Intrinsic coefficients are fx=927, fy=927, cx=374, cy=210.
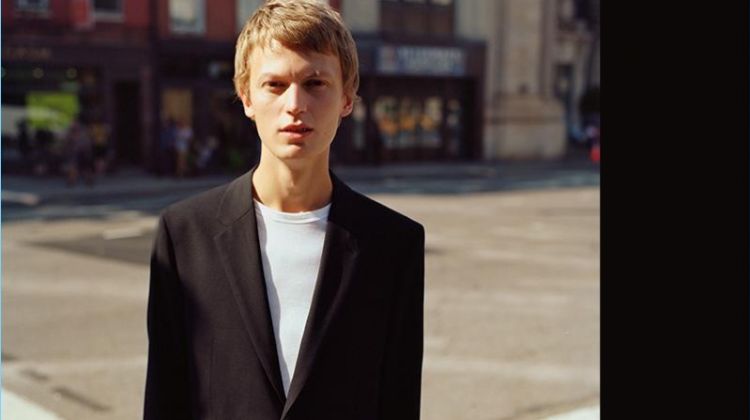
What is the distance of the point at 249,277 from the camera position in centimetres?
206

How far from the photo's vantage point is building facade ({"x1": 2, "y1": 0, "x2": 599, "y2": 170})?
25.0 metres

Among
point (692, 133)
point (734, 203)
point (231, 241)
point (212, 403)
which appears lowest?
point (212, 403)

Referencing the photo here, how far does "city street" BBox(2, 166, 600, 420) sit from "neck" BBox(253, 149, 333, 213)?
4.19 metres

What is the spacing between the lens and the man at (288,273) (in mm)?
1998

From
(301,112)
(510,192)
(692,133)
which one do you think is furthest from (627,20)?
(510,192)

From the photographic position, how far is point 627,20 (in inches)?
68.2

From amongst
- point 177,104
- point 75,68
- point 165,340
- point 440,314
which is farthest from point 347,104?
point 177,104

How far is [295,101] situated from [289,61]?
86 mm

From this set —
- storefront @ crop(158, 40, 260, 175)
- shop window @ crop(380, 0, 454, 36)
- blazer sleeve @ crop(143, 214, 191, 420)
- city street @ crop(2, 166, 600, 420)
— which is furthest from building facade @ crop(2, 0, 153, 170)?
blazer sleeve @ crop(143, 214, 191, 420)

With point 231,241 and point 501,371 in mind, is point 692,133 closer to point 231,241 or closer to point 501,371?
point 231,241

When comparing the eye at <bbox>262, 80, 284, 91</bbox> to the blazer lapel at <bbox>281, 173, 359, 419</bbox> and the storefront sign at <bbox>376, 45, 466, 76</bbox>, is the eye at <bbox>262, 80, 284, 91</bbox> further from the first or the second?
the storefront sign at <bbox>376, 45, 466, 76</bbox>

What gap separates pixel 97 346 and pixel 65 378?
0.92 metres

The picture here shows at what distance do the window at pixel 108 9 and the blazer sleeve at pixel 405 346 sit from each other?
25.5 m

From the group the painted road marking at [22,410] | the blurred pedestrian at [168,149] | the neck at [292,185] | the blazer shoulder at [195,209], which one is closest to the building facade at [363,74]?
the blurred pedestrian at [168,149]
